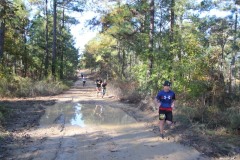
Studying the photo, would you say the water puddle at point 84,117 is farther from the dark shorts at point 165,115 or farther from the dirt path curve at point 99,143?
the dark shorts at point 165,115

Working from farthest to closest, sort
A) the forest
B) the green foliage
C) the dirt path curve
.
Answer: the green foliage < the forest < the dirt path curve

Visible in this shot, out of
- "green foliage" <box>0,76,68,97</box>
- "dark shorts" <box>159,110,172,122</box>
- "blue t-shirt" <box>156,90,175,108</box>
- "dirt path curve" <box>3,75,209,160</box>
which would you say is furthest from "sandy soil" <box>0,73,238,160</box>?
"green foliage" <box>0,76,68,97</box>

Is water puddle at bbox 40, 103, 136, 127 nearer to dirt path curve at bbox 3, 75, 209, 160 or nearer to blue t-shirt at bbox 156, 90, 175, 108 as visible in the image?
dirt path curve at bbox 3, 75, 209, 160

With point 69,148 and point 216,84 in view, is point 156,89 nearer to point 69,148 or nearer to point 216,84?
point 216,84

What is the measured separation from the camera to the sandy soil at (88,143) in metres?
7.68

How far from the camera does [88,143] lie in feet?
29.6

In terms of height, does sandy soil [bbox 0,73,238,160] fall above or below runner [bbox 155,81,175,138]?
below

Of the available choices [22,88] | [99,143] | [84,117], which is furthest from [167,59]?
[22,88]

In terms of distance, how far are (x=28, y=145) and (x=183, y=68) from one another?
8704 mm

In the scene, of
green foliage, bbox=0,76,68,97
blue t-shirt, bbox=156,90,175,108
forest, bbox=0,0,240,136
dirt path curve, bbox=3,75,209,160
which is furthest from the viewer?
green foliage, bbox=0,76,68,97

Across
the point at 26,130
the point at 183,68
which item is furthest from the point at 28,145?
the point at 183,68

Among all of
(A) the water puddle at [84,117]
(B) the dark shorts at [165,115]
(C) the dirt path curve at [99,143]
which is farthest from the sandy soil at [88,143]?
(B) the dark shorts at [165,115]

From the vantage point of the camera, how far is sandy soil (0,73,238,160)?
25.2 feet

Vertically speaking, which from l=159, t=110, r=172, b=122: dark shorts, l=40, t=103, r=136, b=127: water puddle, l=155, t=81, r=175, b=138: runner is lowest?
l=40, t=103, r=136, b=127: water puddle
